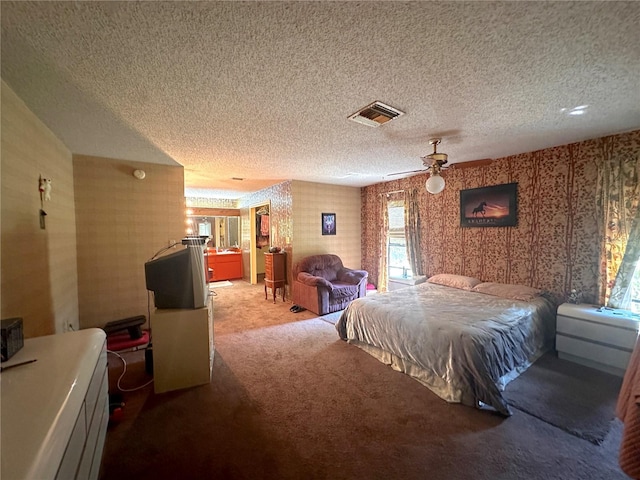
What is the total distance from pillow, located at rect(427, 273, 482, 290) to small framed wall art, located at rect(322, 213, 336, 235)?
2.32 m

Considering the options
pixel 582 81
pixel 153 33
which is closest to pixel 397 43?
pixel 153 33

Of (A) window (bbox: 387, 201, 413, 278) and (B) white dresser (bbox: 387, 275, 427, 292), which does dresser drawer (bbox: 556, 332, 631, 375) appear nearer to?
(B) white dresser (bbox: 387, 275, 427, 292)

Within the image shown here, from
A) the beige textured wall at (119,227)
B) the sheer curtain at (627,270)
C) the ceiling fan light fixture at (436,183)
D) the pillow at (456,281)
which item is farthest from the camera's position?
the pillow at (456,281)

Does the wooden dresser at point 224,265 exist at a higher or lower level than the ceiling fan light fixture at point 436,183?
lower

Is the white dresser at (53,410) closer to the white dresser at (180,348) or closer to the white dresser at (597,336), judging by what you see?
the white dresser at (180,348)

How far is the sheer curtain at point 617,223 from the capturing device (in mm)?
2623

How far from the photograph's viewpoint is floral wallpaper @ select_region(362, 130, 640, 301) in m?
2.94

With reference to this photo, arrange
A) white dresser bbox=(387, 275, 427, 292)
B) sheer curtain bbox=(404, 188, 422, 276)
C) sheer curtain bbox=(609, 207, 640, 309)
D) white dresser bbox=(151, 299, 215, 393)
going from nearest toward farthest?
white dresser bbox=(151, 299, 215, 393) < sheer curtain bbox=(609, 207, 640, 309) < white dresser bbox=(387, 275, 427, 292) < sheer curtain bbox=(404, 188, 422, 276)

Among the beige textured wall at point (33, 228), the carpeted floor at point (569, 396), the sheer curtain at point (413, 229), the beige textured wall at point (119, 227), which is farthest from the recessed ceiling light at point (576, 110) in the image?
the beige textured wall at point (119, 227)

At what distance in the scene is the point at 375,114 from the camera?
2.19 meters

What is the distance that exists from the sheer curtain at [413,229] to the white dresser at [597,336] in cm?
219

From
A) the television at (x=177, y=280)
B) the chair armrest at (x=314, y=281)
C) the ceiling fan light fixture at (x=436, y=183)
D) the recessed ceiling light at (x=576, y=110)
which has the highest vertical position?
the recessed ceiling light at (x=576, y=110)

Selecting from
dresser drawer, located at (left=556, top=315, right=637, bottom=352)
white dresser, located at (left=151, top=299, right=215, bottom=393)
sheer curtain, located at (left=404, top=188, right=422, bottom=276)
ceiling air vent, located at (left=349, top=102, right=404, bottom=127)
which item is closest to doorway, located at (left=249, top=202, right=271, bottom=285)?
sheer curtain, located at (left=404, top=188, right=422, bottom=276)

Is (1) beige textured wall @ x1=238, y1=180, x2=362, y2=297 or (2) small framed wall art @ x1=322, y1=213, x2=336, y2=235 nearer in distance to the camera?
(1) beige textured wall @ x1=238, y1=180, x2=362, y2=297
